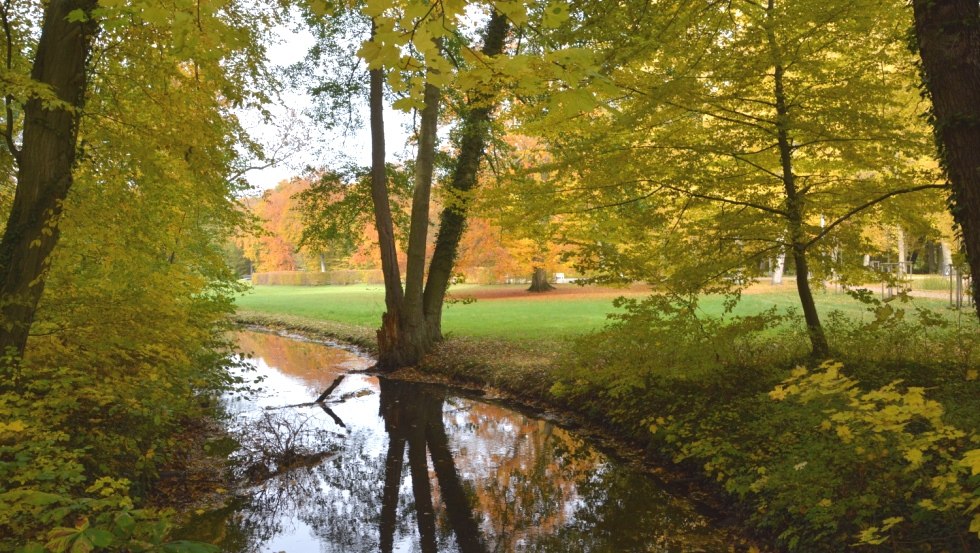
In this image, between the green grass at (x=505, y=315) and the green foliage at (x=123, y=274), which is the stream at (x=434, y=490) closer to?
the green foliage at (x=123, y=274)

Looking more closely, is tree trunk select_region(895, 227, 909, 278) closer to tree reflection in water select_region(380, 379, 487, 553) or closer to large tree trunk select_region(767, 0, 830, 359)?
large tree trunk select_region(767, 0, 830, 359)

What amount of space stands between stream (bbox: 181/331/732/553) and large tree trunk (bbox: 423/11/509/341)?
13.5ft

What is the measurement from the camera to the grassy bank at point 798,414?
372cm

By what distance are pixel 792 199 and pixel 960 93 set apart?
3.87 meters

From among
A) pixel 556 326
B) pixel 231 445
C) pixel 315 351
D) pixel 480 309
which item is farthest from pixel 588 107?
pixel 480 309

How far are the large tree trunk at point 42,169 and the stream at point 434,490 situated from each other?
7.80ft

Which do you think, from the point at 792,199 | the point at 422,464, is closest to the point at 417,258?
the point at 422,464

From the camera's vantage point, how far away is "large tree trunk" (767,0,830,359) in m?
6.53

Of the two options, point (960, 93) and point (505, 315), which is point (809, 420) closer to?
point (960, 93)

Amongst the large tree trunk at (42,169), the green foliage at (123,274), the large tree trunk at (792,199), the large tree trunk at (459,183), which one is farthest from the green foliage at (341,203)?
the large tree trunk at (42,169)

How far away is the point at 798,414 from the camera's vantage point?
5.10 meters

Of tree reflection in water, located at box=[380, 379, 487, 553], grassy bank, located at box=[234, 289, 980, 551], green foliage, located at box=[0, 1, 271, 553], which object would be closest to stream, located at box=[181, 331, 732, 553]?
tree reflection in water, located at box=[380, 379, 487, 553]

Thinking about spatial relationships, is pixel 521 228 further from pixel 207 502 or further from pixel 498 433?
pixel 207 502

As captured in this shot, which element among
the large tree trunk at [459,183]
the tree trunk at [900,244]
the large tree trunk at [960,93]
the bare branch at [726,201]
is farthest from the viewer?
the large tree trunk at [459,183]
